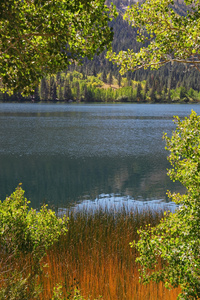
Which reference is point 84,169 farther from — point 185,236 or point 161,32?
point 185,236

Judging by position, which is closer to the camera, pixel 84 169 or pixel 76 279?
pixel 76 279

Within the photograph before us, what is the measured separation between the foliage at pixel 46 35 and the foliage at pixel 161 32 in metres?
6.20

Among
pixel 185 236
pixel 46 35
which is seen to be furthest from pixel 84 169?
pixel 185 236

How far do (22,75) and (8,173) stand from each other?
29.9 metres

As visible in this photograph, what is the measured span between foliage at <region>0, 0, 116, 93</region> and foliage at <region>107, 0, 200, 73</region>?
20.3 feet

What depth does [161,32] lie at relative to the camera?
44.4 ft

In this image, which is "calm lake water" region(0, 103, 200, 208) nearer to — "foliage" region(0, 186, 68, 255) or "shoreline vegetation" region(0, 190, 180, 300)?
"shoreline vegetation" region(0, 190, 180, 300)

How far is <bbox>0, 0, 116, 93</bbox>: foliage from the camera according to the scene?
6422 millimetres

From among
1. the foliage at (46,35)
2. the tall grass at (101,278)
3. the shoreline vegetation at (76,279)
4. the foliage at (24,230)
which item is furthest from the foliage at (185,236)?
the foliage at (24,230)

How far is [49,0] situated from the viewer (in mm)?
6266

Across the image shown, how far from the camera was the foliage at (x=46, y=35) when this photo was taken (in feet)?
21.1

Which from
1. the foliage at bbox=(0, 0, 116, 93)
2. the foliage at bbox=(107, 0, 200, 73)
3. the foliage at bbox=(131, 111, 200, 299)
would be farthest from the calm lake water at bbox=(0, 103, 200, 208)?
the foliage at bbox=(131, 111, 200, 299)

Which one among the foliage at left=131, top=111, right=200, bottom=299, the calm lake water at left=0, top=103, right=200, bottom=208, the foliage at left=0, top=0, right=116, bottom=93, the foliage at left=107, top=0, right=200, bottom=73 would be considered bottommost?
the calm lake water at left=0, top=103, right=200, bottom=208

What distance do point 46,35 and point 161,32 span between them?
8130 mm
